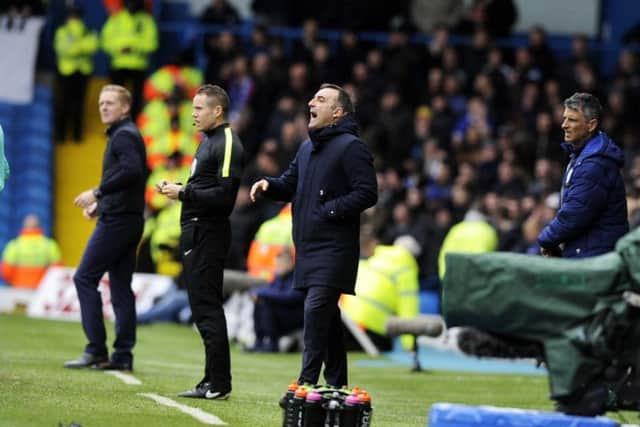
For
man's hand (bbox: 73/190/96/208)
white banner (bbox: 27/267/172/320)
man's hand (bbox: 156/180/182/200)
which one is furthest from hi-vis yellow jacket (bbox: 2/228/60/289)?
man's hand (bbox: 156/180/182/200)

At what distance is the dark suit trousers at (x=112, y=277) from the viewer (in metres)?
13.9

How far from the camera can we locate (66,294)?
24.3m

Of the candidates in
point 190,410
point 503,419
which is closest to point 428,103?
point 190,410

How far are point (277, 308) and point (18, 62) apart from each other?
1139cm

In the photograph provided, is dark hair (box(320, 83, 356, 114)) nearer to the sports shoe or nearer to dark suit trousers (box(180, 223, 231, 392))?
dark suit trousers (box(180, 223, 231, 392))

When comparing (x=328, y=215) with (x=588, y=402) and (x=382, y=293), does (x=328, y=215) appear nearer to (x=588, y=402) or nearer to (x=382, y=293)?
(x=588, y=402)

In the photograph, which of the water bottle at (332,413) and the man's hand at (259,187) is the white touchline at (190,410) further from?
the man's hand at (259,187)

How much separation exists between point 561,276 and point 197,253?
3815mm

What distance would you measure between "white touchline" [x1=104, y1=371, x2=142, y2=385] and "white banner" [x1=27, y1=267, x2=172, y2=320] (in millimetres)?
9782

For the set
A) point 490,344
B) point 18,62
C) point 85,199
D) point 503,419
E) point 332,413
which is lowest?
point 332,413

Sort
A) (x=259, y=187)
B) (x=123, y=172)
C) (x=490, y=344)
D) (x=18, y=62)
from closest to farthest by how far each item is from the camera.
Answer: (x=490, y=344) < (x=259, y=187) < (x=123, y=172) < (x=18, y=62)

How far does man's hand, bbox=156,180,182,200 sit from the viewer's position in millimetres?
11758

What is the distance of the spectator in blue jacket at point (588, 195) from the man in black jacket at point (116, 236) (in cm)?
399

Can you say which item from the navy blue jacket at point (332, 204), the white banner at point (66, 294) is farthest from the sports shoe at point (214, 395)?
the white banner at point (66, 294)
